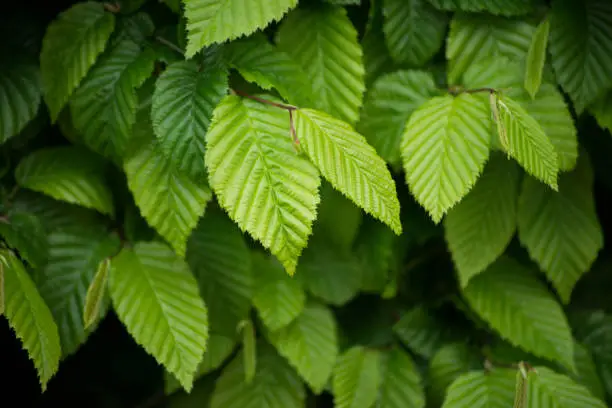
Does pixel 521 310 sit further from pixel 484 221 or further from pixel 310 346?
pixel 310 346

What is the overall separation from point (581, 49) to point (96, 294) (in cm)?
83

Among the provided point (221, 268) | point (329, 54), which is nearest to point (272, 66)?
point (329, 54)

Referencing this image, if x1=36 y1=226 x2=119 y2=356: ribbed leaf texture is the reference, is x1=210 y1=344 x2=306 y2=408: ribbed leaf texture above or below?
below

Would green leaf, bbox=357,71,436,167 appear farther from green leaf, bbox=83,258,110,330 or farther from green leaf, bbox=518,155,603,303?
green leaf, bbox=83,258,110,330

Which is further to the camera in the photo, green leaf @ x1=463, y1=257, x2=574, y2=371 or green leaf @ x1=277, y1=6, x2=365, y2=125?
green leaf @ x1=463, y1=257, x2=574, y2=371

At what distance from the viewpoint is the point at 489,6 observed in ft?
2.73

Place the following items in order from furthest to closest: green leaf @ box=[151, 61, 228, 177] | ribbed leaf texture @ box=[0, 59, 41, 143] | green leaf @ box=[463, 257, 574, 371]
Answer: green leaf @ box=[463, 257, 574, 371] < ribbed leaf texture @ box=[0, 59, 41, 143] < green leaf @ box=[151, 61, 228, 177]

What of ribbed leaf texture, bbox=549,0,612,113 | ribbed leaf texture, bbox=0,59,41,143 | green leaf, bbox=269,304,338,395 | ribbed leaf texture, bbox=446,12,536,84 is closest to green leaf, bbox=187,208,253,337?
green leaf, bbox=269,304,338,395

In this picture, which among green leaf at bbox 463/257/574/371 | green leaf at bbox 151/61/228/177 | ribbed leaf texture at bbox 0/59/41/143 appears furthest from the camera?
green leaf at bbox 463/257/574/371

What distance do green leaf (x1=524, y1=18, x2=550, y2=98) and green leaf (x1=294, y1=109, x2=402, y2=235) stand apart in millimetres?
278

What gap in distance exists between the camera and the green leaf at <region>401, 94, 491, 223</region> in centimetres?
70

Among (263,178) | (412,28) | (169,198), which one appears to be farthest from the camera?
(412,28)

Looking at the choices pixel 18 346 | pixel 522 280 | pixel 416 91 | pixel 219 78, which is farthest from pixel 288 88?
pixel 18 346

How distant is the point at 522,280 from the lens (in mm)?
1000
